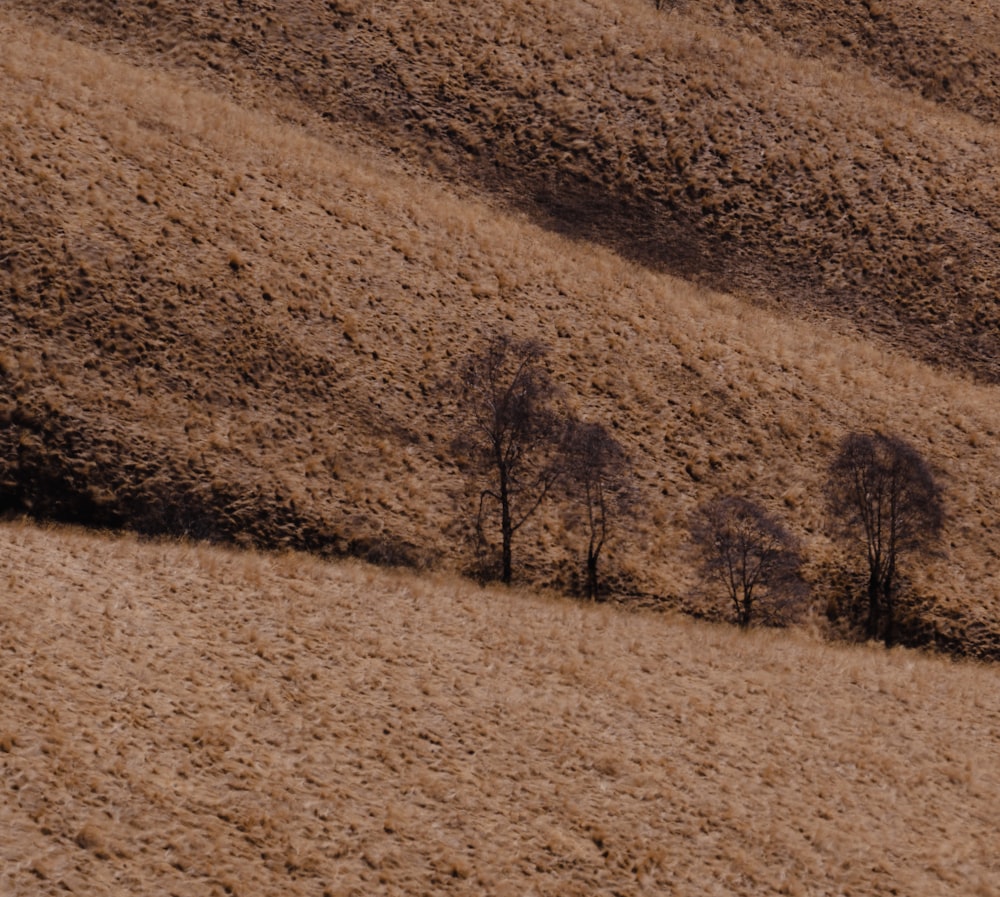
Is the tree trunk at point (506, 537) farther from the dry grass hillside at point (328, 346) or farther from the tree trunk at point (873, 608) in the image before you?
the tree trunk at point (873, 608)

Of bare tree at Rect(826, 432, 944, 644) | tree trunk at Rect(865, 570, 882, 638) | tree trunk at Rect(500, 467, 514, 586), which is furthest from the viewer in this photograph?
bare tree at Rect(826, 432, 944, 644)

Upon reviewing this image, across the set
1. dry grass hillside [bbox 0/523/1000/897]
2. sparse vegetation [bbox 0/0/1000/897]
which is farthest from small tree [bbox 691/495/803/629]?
dry grass hillside [bbox 0/523/1000/897]

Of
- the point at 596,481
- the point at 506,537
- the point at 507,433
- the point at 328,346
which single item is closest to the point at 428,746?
the point at 506,537

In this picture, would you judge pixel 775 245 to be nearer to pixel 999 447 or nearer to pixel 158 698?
pixel 999 447

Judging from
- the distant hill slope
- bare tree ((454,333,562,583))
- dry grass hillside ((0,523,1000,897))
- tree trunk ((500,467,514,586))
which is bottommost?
dry grass hillside ((0,523,1000,897))

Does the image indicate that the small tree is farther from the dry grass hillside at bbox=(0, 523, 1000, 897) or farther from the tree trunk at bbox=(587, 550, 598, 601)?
the tree trunk at bbox=(587, 550, 598, 601)

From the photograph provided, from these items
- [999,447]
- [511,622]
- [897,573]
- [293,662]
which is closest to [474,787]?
[293,662]
